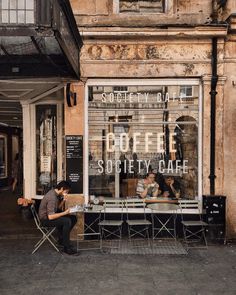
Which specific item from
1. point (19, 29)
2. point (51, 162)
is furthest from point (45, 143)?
point (19, 29)

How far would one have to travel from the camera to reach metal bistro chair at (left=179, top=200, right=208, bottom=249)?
8641 millimetres

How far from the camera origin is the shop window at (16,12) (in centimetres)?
568

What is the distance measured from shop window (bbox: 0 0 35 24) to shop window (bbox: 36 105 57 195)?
515 cm

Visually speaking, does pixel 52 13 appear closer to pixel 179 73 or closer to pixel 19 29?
pixel 19 29

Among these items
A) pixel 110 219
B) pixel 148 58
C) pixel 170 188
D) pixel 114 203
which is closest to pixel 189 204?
pixel 170 188

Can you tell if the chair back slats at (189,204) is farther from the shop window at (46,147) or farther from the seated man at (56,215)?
the shop window at (46,147)

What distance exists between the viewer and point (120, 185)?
9.23 meters

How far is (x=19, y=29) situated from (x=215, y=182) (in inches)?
207

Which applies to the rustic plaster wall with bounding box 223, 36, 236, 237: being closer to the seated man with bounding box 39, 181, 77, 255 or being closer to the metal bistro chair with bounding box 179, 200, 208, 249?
the metal bistro chair with bounding box 179, 200, 208, 249

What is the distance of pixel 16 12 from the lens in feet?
18.8

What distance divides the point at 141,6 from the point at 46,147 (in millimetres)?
4492

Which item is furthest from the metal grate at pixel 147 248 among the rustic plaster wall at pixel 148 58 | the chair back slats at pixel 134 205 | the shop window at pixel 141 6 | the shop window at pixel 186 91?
the shop window at pixel 141 6

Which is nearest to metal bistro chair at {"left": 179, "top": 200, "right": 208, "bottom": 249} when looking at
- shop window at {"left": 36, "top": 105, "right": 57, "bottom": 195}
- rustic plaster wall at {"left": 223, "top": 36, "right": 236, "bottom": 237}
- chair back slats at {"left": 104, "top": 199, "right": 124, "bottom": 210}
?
rustic plaster wall at {"left": 223, "top": 36, "right": 236, "bottom": 237}

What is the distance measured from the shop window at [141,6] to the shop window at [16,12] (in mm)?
3713
